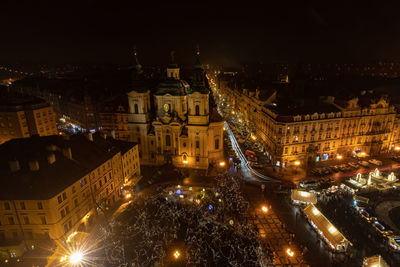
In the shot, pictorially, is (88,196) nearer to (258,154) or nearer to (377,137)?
(258,154)

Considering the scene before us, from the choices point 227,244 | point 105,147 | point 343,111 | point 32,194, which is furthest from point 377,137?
point 32,194

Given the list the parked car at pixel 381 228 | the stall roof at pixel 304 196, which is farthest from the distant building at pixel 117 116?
the parked car at pixel 381 228

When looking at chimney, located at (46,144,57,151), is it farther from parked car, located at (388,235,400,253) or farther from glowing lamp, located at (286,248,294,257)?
parked car, located at (388,235,400,253)

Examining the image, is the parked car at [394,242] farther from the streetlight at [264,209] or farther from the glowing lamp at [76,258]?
the glowing lamp at [76,258]

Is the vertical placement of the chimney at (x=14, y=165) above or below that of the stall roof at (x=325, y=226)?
above

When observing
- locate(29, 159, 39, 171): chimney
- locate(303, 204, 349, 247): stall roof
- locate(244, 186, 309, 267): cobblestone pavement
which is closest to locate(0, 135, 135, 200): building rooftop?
locate(29, 159, 39, 171): chimney

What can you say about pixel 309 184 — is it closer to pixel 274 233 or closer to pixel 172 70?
pixel 274 233
